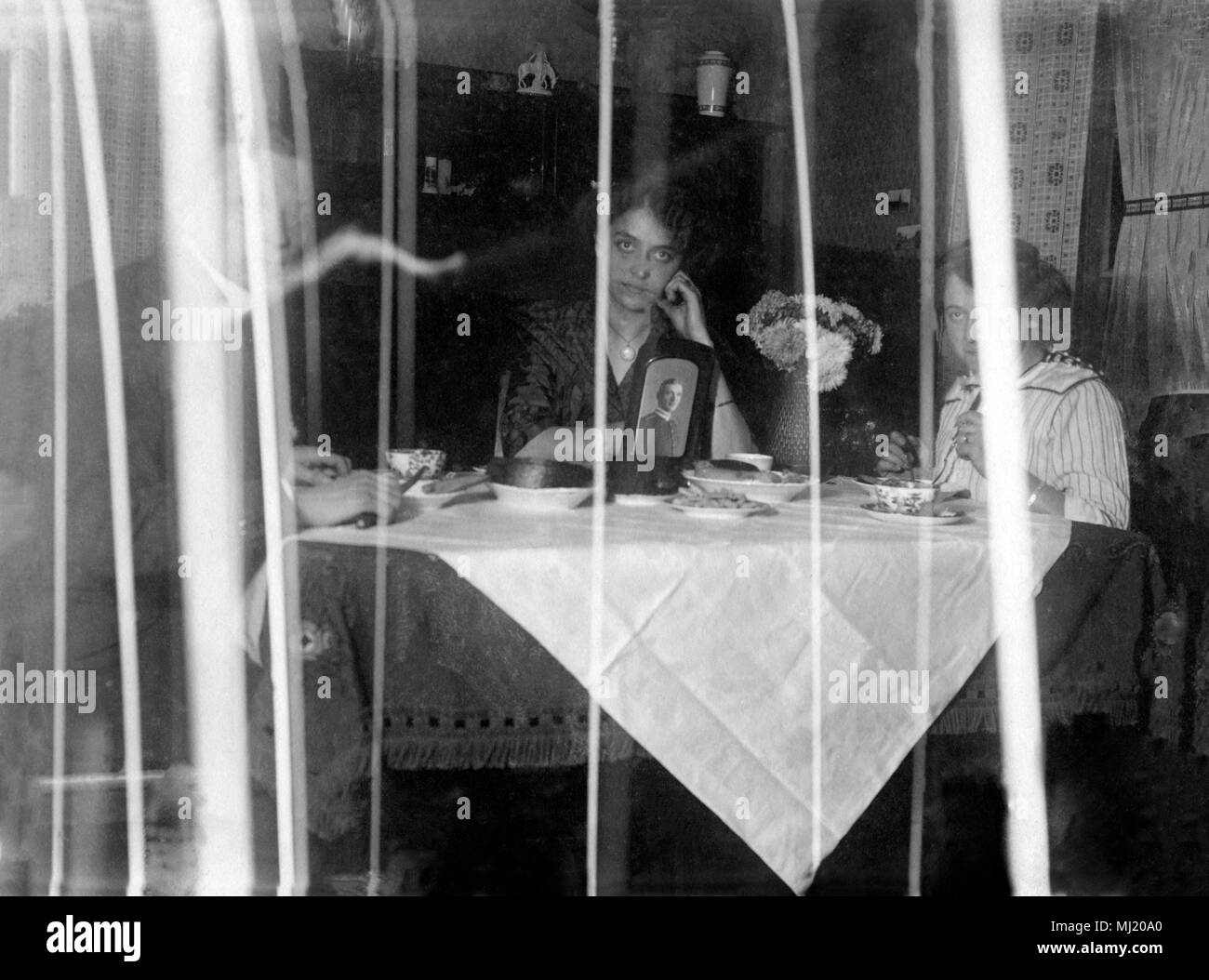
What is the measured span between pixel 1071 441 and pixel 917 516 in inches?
10.9

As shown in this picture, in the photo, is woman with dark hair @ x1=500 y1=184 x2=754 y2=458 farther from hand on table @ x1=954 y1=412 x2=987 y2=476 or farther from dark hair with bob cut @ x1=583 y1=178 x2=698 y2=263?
hand on table @ x1=954 y1=412 x2=987 y2=476

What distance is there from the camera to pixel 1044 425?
1.71 meters

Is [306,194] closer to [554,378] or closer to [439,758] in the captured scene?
[554,378]

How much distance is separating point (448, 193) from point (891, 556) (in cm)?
80

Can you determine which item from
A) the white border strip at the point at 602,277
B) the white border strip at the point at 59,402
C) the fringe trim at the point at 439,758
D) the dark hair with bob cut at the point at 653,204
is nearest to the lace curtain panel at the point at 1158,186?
the dark hair with bob cut at the point at 653,204

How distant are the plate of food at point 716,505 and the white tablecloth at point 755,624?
14mm

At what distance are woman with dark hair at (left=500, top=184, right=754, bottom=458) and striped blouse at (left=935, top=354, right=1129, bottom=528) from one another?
1.05ft

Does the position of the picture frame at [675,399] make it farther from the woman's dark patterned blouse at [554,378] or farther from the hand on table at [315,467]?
the hand on table at [315,467]

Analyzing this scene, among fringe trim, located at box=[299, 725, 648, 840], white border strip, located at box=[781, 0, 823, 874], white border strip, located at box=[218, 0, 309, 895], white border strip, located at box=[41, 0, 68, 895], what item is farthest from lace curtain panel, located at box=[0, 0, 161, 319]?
white border strip, located at box=[781, 0, 823, 874]

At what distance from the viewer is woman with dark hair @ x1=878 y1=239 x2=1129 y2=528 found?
66.9 inches

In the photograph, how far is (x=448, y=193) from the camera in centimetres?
165

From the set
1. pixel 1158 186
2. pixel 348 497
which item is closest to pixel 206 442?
pixel 348 497

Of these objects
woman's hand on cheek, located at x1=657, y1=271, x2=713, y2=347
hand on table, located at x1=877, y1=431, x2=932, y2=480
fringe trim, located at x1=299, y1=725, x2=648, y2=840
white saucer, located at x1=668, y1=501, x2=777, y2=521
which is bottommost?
fringe trim, located at x1=299, y1=725, x2=648, y2=840
